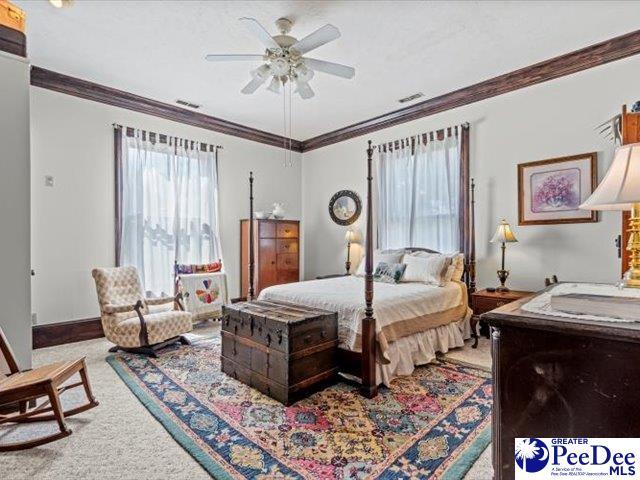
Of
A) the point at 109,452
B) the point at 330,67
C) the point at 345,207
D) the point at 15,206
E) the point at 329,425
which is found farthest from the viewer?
the point at 345,207

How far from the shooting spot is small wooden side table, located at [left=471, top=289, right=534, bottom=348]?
3.56 meters

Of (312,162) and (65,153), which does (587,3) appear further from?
(65,153)

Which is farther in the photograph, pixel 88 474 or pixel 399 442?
pixel 399 442

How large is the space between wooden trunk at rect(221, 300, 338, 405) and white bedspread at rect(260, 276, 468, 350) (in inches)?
5.2

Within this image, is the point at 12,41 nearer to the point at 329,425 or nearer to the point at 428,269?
the point at 329,425

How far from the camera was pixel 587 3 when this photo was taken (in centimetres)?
273

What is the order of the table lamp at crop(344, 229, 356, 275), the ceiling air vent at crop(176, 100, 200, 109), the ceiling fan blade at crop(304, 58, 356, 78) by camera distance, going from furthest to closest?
the table lamp at crop(344, 229, 356, 275) → the ceiling air vent at crop(176, 100, 200, 109) → the ceiling fan blade at crop(304, 58, 356, 78)

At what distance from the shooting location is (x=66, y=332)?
13.3 ft

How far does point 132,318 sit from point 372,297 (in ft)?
8.49

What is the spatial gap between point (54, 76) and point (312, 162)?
3.92 meters

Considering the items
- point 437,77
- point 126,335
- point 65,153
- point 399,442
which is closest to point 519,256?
point 437,77

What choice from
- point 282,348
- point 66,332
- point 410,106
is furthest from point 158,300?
point 410,106

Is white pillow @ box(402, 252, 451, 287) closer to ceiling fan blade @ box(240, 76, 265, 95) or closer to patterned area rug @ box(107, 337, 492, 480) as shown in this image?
patterned area rug @ box(107, 337, 492, 480)

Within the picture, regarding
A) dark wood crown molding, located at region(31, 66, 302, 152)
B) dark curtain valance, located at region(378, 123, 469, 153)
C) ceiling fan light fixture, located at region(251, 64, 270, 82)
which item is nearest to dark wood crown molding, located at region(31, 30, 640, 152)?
dark wood crown molding, located at region(31, 66, 302, 152)
